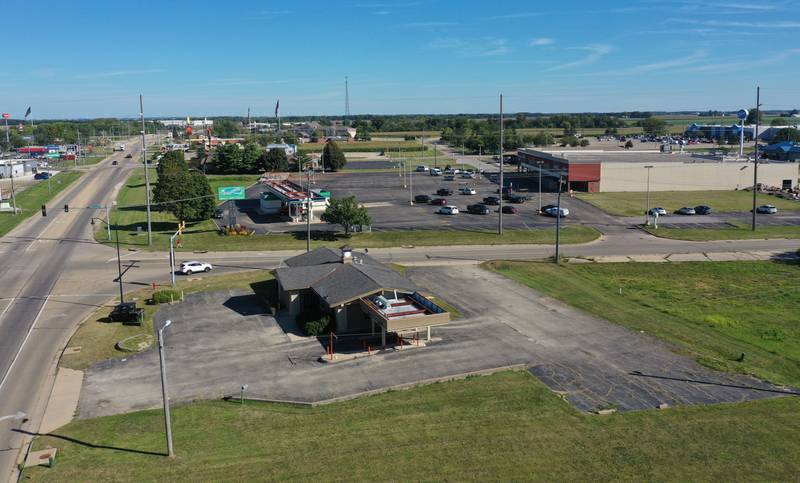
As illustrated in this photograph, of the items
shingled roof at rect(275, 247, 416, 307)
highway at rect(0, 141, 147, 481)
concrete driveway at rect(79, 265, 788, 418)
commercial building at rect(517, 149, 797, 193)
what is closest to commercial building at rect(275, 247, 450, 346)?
shingled roof at rect(275, 247, 416, 307)

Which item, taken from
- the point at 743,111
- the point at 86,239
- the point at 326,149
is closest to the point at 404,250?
the point at 86,239

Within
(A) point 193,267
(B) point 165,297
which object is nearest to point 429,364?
(B) point 165,297

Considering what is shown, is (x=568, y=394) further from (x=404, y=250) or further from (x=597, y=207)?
(x=597, y=207)

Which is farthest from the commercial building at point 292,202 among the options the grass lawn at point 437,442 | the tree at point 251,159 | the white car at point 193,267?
the grass lawn at point 437,442

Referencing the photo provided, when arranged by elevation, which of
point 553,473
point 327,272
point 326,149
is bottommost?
point 553,473

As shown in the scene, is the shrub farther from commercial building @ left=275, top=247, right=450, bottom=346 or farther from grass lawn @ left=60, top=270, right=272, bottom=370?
commercial building @ left=275, top=247, right=450, bottom=346

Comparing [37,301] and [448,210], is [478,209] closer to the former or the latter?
[448,210]
